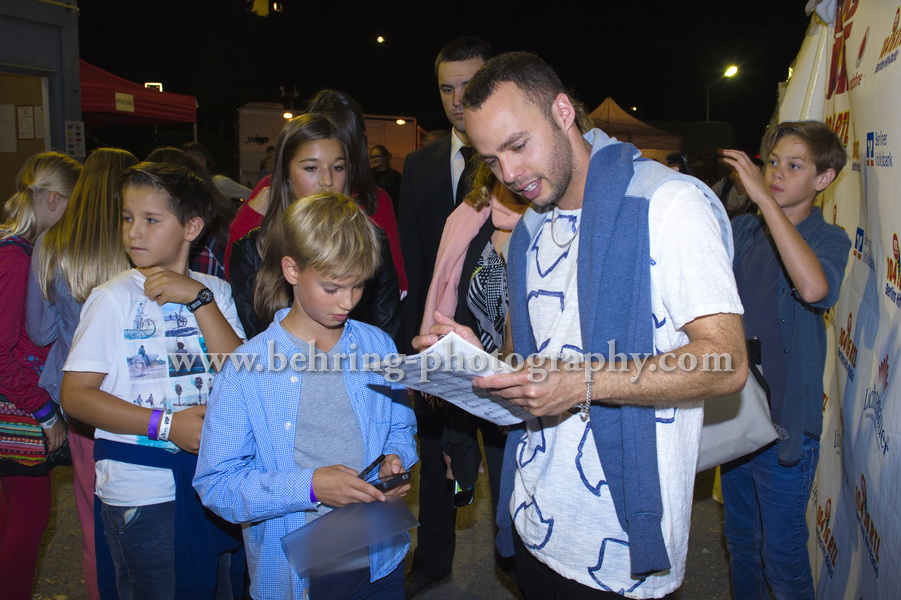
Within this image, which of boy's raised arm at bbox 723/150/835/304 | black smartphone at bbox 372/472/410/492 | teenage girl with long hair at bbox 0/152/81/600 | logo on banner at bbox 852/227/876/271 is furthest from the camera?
teenage girl with long hair at bbox 0/152/81/600

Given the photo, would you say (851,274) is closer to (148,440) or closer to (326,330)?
(326,330)

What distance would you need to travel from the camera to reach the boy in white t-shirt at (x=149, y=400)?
7.39 feet

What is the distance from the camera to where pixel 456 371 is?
1.54 meters

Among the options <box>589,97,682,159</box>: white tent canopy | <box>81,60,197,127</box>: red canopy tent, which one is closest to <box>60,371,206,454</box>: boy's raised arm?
<box>81,60,197,127</box>: red canopy tent

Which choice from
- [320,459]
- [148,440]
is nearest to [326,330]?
[320,459]

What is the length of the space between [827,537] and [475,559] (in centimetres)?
188

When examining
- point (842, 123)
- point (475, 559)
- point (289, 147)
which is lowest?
point (475, 559)

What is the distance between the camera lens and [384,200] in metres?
3.62

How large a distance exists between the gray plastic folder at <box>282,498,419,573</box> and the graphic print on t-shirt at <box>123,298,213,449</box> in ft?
2.61

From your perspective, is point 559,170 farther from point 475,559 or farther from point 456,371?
point 475,559

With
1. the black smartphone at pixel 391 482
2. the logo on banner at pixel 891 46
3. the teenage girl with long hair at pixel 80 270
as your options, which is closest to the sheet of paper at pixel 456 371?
the black smartphone at pixel 391 482

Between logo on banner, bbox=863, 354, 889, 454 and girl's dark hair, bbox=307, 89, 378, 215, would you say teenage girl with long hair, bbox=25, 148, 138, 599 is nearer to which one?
girl's dark hair, bbox=307, 89, 378, 215

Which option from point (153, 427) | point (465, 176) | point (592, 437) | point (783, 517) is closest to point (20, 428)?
point (153, 427)

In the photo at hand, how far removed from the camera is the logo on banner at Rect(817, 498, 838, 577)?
3.09 m
